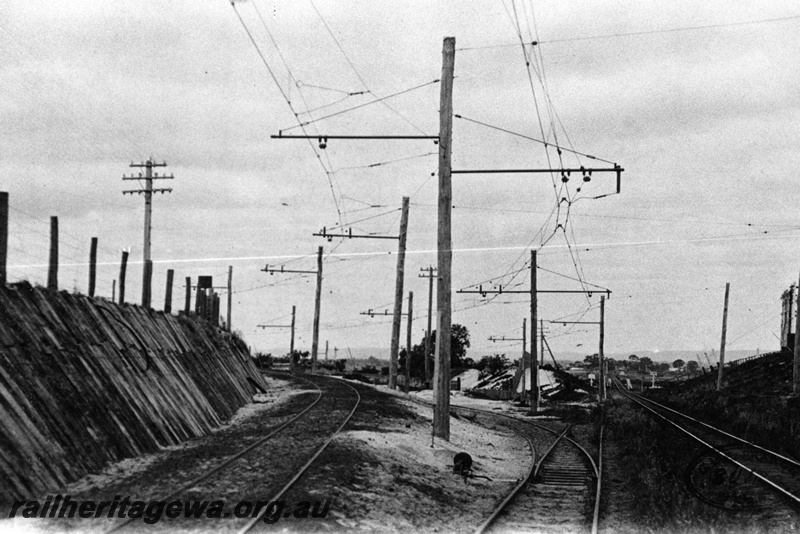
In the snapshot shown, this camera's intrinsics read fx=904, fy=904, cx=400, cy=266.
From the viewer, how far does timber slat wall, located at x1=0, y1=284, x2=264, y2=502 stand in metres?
13.0

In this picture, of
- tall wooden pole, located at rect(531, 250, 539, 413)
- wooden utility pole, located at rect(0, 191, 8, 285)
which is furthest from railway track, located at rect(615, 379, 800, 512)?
tall wooden pole, located at rect(531, 250, 539, 413)

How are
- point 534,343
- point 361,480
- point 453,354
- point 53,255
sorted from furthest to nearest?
point 453,354, point 534,343, point 53,255, point 361,480

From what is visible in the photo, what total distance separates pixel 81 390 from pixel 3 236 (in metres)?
2.93

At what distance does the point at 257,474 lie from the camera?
595 inches

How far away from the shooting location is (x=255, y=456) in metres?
17.1

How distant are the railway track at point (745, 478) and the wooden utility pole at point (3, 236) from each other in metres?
12.1

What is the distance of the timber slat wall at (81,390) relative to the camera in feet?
42.8

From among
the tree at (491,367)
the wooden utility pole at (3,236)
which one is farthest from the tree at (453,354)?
the wooden utility pole at (3,236)

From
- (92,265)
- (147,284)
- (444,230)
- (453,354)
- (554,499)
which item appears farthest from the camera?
(453,354)

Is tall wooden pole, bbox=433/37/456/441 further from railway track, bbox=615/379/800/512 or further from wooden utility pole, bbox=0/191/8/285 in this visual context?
wooden utility pole, bbox=0/191/8/285

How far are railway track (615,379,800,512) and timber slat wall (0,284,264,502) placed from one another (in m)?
10.1

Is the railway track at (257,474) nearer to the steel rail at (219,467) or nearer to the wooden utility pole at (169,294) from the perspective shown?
the steel rail at (219,467)

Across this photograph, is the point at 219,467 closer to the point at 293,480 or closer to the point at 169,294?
the point at 293,480

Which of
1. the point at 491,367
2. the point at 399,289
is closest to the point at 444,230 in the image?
the point at 399,289
